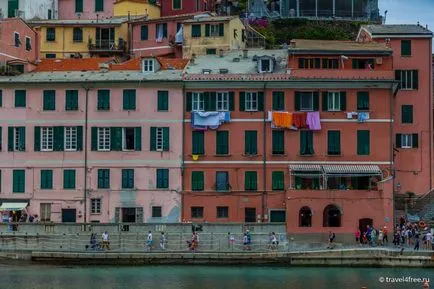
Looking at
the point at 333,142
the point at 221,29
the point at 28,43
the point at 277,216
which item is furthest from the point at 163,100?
the point at 221,29

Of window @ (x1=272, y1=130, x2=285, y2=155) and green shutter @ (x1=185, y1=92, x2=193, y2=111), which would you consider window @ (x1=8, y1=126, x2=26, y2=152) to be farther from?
window @ (x1=272, y1=130, x2=285, y2=155)

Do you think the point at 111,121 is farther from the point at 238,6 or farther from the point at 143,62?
the point at 238,6

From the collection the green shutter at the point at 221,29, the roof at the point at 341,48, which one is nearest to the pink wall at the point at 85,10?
the green shutter at the point at 221,29

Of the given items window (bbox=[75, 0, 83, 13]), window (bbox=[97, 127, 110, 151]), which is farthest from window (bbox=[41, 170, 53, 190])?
window (bbox=[75, 0, 83, 13])

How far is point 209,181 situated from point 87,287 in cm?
1985

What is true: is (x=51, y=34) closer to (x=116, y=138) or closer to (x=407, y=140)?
(x=116, y=138)

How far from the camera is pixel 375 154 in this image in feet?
249

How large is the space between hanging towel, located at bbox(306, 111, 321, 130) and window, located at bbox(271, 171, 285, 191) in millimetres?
3852

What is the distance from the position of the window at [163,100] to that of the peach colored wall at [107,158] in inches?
11.2

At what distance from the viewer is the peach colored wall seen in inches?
3024

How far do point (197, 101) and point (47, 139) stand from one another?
11.0m

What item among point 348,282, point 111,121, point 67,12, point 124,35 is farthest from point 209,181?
point 67,12

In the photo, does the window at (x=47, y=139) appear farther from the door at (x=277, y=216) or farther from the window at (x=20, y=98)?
the door at (x=277, y=216)

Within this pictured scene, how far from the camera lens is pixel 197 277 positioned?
6269cm
